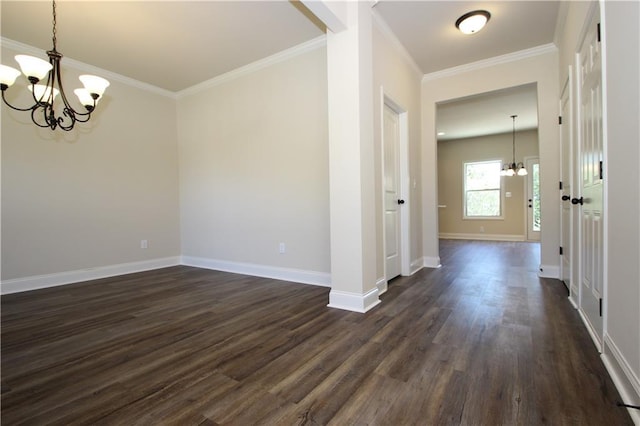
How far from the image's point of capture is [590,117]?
1942mm

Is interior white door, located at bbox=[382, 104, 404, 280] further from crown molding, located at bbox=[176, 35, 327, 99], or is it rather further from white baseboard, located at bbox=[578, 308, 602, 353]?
white baseboard, located at bbox=[578, 308, 602, 353]

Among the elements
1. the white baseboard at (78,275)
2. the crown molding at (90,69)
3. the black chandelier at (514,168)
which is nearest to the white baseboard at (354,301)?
the white baseboard at (78,275)

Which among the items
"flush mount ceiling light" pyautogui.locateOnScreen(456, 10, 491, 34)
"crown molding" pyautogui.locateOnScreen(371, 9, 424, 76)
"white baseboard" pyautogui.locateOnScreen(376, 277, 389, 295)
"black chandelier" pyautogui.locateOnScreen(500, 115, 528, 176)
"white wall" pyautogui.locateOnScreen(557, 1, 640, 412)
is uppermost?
"crown molding" pyautogui.locateOnScreen(371, 9, 424, 76)

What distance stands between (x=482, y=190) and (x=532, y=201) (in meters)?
1.13

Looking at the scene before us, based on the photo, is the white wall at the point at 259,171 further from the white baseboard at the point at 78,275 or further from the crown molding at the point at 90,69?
the white baseboard at the point at 78,275

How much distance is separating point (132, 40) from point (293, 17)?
1.83 metres

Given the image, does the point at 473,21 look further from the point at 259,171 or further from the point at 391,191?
the point at 259,171

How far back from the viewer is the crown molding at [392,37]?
2923mm

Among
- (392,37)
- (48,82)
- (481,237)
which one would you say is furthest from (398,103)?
(481,237)

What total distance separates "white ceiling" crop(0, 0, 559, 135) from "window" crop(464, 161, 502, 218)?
4.73 meters

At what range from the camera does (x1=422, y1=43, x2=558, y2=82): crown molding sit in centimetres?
350

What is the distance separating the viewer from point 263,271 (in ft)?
12.5

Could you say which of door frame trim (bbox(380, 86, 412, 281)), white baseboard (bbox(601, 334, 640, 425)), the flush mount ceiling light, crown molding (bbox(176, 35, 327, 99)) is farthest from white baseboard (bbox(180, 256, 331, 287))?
the flush mount ceiling light

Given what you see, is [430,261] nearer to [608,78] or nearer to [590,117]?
[590,117]
